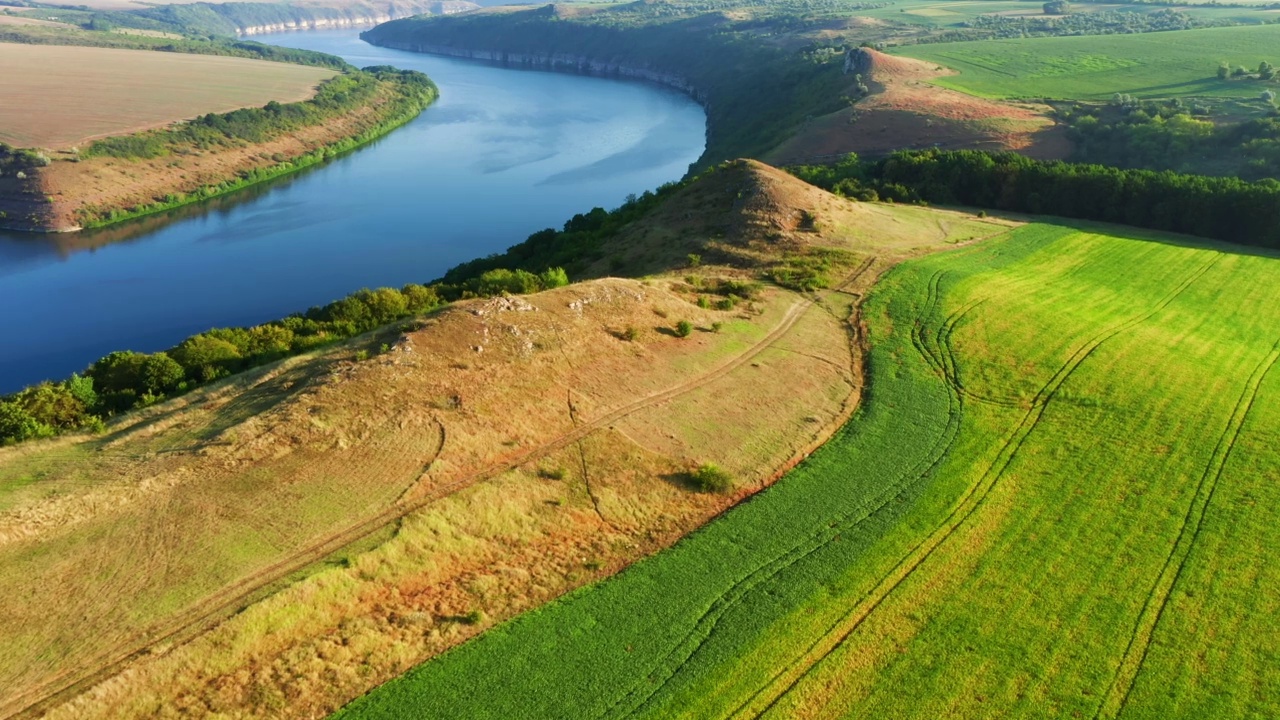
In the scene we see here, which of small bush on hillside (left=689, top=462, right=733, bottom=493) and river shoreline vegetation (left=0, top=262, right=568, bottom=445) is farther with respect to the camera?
river shoreline vegetation (left=0, top=262, right=568, bottom=445)

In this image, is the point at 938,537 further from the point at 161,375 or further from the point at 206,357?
the point at 161,375

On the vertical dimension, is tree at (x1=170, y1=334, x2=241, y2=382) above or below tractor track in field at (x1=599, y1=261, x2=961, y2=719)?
above

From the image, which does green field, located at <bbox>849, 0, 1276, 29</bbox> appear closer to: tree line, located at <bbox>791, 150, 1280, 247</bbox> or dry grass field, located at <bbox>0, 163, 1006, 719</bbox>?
tree line, located at <bbox>791, 150, 1280, 247</bbox>

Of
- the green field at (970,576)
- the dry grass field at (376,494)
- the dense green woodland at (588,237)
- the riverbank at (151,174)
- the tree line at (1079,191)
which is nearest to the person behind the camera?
the dry grass field at (376,494)

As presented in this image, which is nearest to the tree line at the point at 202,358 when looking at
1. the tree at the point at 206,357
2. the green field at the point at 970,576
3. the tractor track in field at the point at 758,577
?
the tree at the point at 206,357

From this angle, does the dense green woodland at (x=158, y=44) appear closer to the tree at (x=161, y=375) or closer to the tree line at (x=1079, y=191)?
the tree line at (x=1079, y=191)

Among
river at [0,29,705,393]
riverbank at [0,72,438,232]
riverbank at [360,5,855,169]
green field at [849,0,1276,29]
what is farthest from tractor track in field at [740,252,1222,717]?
green field at [849,0,1276,29]
